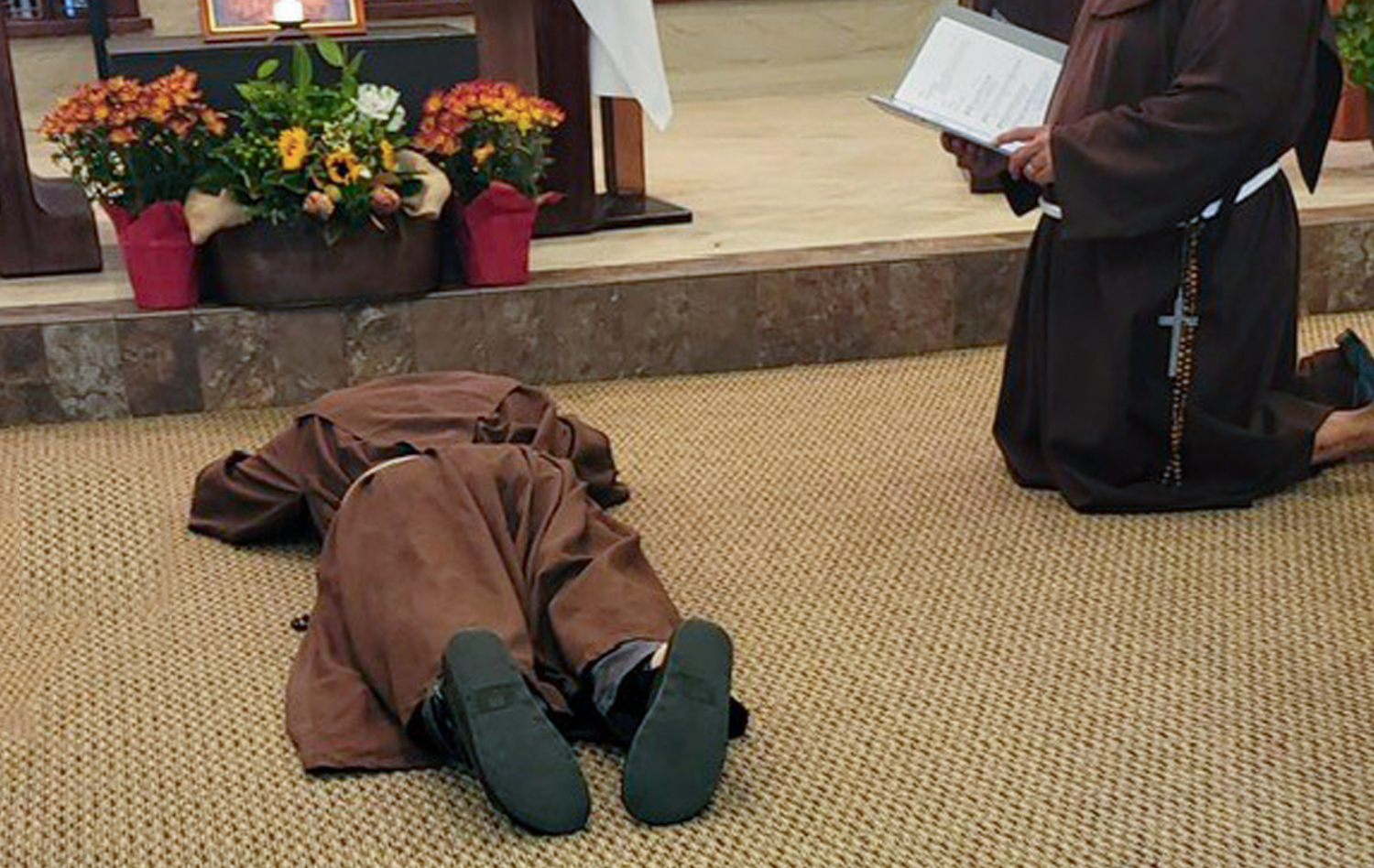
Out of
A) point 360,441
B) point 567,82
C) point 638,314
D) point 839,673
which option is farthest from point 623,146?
point 839,673

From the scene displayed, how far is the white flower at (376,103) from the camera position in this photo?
3.45 m

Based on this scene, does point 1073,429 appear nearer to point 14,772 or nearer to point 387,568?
point 387,568

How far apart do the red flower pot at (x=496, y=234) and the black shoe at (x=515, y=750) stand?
1.79 metres

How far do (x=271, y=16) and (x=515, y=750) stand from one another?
255 cm

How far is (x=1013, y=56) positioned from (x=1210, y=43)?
37 centimetres

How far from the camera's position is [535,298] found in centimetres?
366

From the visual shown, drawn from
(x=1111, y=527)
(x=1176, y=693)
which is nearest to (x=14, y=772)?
(x=1176, y=693)

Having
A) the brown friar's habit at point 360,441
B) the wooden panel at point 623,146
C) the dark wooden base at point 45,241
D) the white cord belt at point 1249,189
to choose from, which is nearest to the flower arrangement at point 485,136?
the wooden panel at point 623,146

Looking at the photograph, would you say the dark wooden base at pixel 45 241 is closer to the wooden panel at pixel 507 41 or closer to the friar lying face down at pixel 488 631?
the wooden panel at pixel 507 41

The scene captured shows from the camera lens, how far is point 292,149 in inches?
132

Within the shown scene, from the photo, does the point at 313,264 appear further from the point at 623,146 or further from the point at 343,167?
the point at 623,146

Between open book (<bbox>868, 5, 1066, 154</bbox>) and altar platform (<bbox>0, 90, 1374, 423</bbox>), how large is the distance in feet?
3.03

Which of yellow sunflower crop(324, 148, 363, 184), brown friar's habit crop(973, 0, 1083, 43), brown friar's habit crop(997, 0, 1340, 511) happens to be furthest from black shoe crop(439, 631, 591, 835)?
brown friar's habit crop(973, 0, 1083, 43)

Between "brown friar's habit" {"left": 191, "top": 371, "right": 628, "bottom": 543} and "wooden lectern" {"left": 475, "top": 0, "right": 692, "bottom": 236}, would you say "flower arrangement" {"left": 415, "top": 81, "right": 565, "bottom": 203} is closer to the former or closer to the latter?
"wooden lectern" {"left": 475, "top": 0, "right": 692, "bottom": 236}
